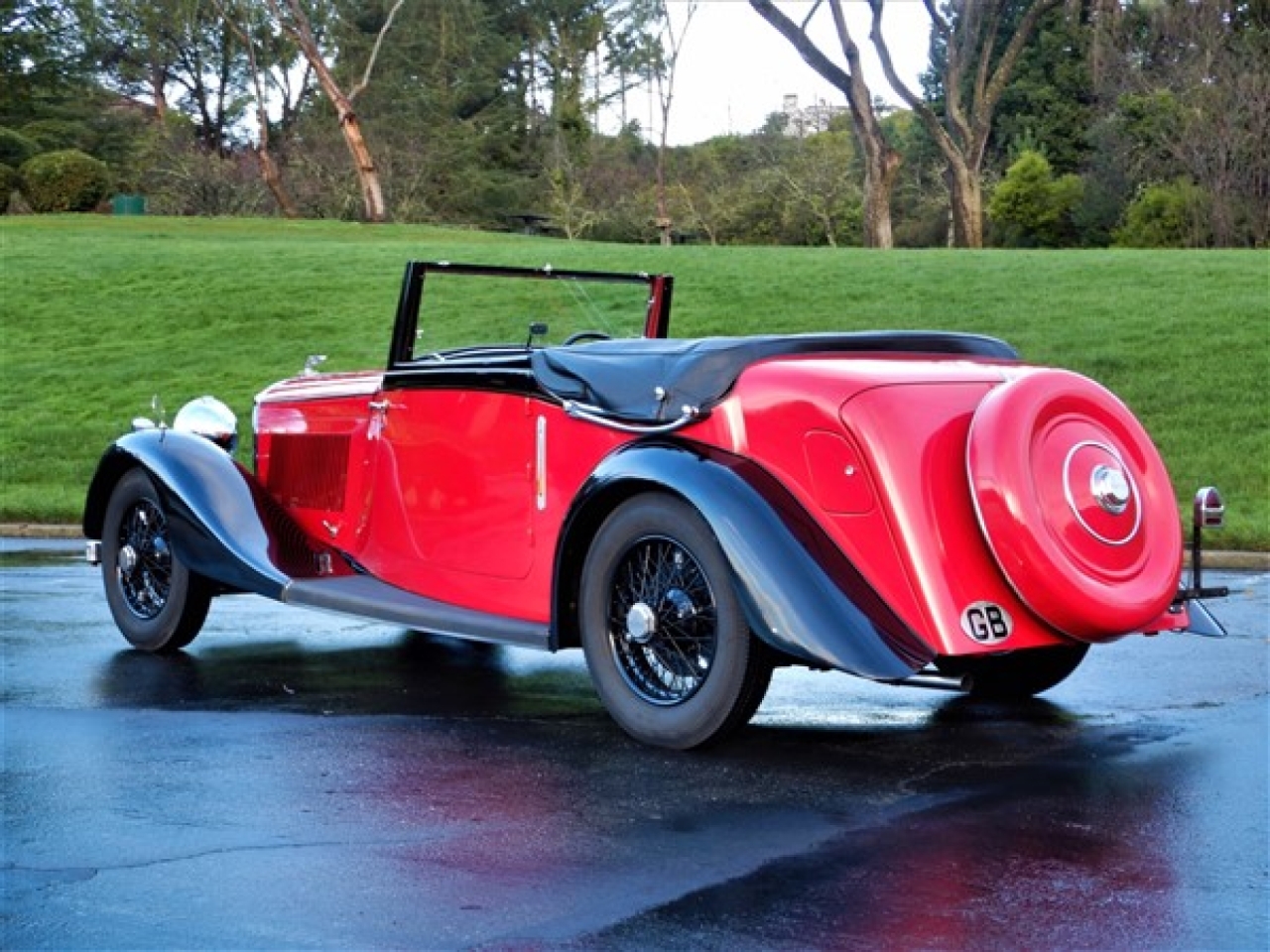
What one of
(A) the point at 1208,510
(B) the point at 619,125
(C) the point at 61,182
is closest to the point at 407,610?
(A) the point at 1208,510

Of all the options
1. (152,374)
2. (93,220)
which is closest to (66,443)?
Answer: (152,374)

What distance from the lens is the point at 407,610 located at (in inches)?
255

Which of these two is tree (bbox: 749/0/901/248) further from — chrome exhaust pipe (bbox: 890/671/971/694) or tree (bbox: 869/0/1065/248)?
chrome exhaust pipe (bbox: 890/671/971/694)


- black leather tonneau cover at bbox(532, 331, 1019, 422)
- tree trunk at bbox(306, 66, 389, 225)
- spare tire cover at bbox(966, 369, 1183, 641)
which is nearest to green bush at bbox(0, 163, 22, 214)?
tree trunk at bbox(306, 66, 389, 225)

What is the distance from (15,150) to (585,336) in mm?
41479

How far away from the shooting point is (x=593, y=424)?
5.85 meters

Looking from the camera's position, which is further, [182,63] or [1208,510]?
[182,63]

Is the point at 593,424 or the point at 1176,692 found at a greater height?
the point at 593,424

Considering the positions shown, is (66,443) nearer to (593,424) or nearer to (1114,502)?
(593,424)

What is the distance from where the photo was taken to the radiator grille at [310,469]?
7.28 meters

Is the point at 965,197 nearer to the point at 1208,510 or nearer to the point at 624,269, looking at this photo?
the point at 624,269

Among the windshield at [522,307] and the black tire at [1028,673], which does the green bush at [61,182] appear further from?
the black tire at [1028,673]

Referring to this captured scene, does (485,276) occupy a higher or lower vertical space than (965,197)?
lower

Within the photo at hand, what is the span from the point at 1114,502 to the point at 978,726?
1036 mm
